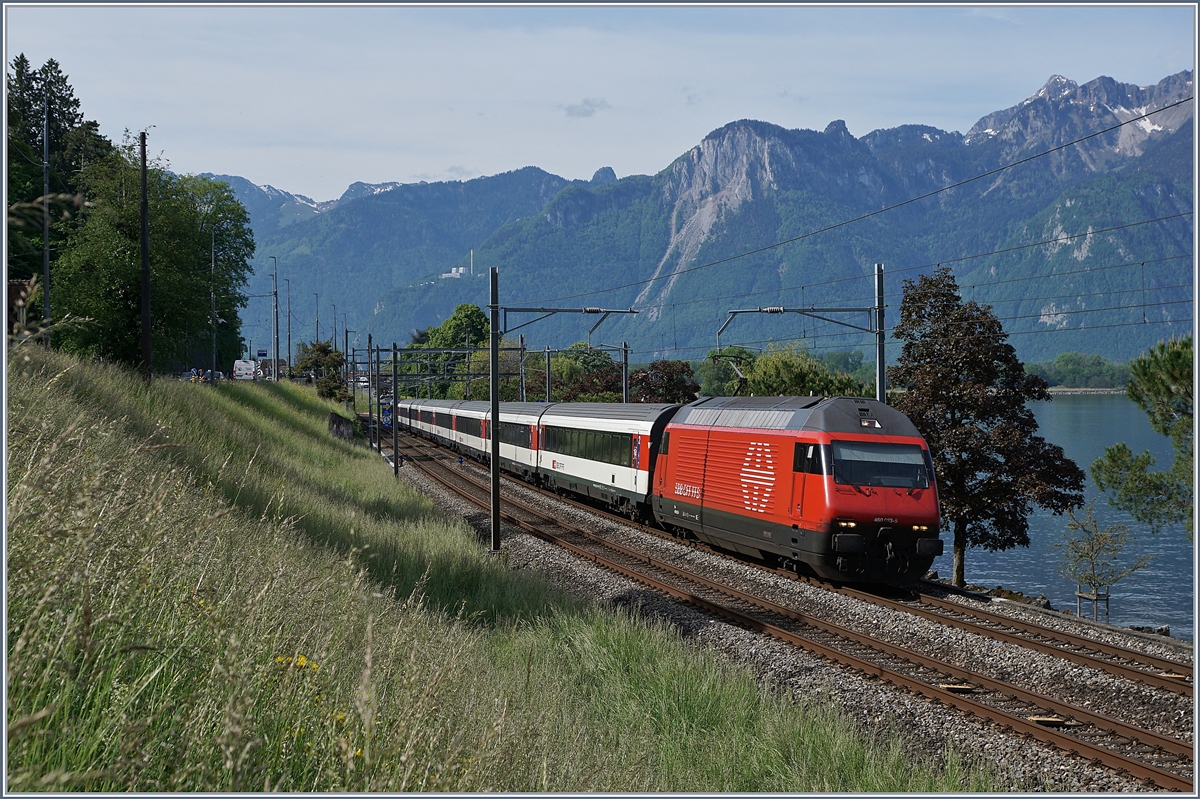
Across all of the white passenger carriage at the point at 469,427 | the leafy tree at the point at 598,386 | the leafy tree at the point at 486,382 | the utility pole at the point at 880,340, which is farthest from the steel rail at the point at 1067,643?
the leafy tree at the point at 486,382

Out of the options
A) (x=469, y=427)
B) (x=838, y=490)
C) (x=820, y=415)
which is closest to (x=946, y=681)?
(x=838, y=490)

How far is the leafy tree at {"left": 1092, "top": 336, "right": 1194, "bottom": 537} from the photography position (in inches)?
1300

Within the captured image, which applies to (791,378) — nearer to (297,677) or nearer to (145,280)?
(145,280)

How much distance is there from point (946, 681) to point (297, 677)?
901 centimetres

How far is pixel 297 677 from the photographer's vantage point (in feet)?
15.4

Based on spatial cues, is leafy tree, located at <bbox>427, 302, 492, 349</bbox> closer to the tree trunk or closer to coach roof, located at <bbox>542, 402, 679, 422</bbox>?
coach roof, located at <bbox>542, 402, 679, 422</bbox>

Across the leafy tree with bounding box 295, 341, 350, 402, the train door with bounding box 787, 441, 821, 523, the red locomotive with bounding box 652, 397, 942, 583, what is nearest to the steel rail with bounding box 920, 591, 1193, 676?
the red locomotive with bounding box 652, 397, 942, 583

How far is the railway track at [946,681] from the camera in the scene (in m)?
8.76

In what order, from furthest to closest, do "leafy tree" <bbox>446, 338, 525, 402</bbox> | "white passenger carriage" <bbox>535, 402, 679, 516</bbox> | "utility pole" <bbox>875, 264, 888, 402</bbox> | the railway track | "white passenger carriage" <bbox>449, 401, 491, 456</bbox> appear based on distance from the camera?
"leafy tree" <bbox>446, 338, 525, 402</bbox> < "white passenger carriage" <bbox>449, 401, 491, 456</bbox> < "white passenger carriage" <bbox>535, 402, 679, 516</bbox> < "utility pole" <bbox>875, 264, 888, 402</bbox> < the railway track

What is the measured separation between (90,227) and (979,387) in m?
26.5

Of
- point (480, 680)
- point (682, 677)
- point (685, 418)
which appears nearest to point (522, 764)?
point (480, 680)

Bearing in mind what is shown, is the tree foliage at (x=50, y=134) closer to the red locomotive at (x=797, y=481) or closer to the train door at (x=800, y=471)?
the red locomotive at (x=797, y=481)

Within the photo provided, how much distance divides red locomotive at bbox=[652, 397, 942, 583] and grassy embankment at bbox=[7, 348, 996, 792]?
4.96 m

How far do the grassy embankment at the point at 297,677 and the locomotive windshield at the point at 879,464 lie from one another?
538 cm
